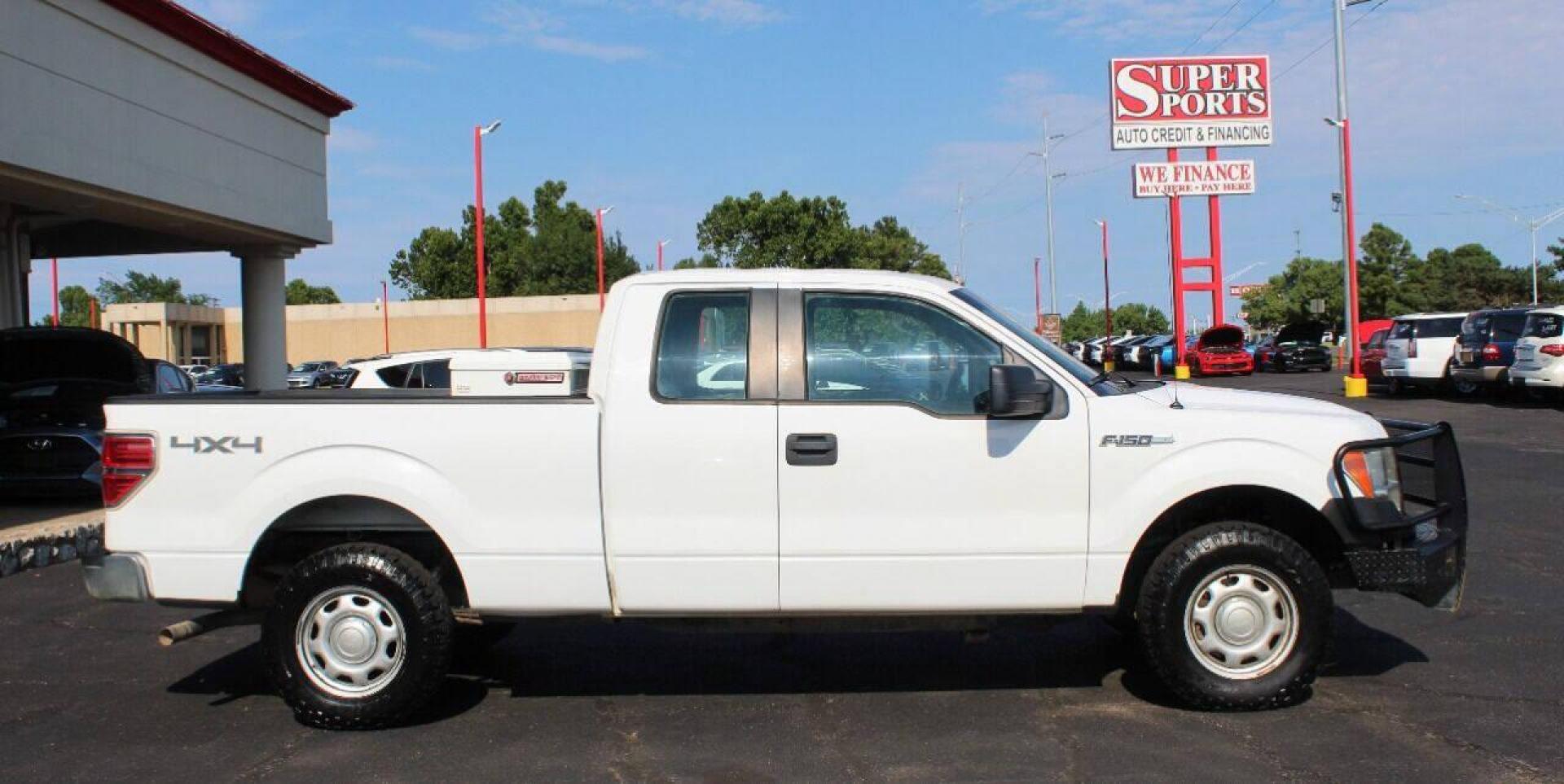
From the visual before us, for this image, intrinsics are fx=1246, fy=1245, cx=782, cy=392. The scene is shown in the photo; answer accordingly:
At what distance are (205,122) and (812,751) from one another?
486 inches

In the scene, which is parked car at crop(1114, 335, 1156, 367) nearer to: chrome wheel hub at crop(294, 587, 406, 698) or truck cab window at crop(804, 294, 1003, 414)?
truck cab window at crop(804, 294, 1003, 414)

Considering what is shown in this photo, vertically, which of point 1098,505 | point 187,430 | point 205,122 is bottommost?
point 1098,505

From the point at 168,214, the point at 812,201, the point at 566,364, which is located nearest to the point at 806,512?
the point at 566,364

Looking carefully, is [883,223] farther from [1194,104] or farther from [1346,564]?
[1346,564]

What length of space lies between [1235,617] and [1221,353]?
3745 centimetres

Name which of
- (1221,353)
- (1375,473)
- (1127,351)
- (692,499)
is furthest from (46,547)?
(1127,351)

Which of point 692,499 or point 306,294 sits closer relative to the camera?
point 692,499

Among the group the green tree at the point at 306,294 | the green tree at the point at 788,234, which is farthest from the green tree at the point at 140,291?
the green tree at the point at 788,234

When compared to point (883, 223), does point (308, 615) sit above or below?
below

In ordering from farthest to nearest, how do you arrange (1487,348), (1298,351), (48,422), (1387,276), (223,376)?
(1387,276) → (223,376) → (1298,351) → (1487,348) → (48,422)

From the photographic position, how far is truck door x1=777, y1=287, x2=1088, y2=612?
5.29 meters

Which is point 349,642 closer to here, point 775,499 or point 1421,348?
point 775,499

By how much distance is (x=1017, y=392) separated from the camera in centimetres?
518

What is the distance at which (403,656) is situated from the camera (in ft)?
17.8
